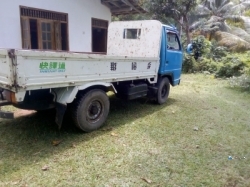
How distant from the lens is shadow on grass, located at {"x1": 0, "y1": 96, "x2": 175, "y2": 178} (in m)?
3.10

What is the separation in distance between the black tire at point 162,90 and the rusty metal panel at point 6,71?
3.77m

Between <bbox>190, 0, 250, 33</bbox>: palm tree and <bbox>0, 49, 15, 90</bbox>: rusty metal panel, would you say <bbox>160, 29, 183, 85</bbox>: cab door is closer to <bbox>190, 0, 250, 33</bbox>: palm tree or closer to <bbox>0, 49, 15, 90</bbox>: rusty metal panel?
<bbox>0, 49, 15, 90</bbox>: rusty metal panel

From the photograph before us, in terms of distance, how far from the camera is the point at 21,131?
3.94 metres

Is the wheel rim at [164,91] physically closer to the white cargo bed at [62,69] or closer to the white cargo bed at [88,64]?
the white cargo bed at [88,64]

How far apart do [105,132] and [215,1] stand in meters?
17.8

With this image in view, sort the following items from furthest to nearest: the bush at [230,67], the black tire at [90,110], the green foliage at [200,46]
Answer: the green foliage at [200,46], the bush at [230,67], the black tire at [90,110]

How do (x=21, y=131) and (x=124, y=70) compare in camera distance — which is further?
(x=124, y=70)

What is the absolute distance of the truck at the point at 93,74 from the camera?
2.97 meters

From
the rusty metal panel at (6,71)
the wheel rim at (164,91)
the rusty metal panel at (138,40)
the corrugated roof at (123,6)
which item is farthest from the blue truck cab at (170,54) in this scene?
the corrugated roof at (123,6)

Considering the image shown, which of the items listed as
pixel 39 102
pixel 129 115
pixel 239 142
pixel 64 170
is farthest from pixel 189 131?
pixel 39 102

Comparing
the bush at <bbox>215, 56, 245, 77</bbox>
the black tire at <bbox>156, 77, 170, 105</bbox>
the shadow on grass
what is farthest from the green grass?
the bush at <bbox>215, 56, 245, 77</bbox>

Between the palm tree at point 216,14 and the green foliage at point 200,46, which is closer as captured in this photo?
the green foliage at point 200,46

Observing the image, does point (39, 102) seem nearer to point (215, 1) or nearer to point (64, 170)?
point (64, 170)

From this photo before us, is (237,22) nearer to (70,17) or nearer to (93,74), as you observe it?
(70,17)
